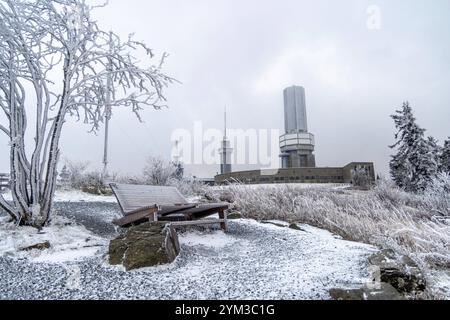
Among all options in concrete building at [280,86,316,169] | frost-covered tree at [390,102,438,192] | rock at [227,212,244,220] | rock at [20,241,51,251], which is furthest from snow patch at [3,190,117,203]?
concrete building at [280,86,316,169]

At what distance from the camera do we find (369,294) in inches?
84.0

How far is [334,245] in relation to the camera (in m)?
3.86

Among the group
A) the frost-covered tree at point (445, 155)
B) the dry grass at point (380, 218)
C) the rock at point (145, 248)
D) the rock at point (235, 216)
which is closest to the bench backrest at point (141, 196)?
the rock at point (145, 248)

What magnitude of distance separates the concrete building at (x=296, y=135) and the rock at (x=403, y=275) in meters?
55.4

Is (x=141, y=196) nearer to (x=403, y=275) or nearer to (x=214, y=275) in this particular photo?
(x=214, y=275)

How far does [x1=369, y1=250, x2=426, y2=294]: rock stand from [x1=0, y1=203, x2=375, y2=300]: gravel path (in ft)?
0.64

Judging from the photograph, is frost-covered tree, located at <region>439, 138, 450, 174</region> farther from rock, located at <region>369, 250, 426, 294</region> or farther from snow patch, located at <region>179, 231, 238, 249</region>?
rock, located at <region>369, 250, 426, 294</region>

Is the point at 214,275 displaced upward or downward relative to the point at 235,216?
downward

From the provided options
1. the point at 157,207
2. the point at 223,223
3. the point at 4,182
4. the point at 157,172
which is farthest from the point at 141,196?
the point at 4,182

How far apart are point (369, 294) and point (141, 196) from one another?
12.8 ft

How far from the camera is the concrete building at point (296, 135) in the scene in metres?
57.5

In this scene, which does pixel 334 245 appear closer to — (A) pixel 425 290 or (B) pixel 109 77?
(A) pixel 425 290

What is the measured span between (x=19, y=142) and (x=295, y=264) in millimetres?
4212

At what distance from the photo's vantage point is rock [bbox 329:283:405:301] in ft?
6.89
